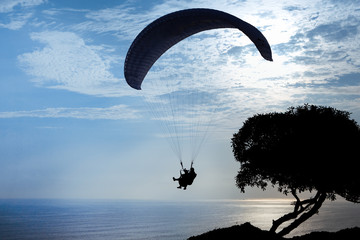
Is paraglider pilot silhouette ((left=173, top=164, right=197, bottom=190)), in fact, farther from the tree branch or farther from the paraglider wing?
the tree branch

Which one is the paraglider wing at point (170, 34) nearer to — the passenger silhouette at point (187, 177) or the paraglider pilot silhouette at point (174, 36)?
the paraglider pilot silhouette at point (174, 36)

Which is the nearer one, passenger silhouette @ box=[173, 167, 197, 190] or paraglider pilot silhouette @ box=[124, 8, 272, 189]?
paraglider pilot silhouette @ box=[124, 8, 272, 189]

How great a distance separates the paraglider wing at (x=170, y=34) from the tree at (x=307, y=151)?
23.7 feet

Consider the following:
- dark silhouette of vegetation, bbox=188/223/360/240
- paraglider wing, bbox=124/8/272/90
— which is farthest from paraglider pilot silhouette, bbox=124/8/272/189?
dark silhouette of vegetation, bbox=188/223/360/240

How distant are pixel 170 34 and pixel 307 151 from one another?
1122cm

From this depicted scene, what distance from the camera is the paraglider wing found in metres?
17.8

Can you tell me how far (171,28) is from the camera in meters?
19.6

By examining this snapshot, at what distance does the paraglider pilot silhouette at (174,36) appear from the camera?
17828 millimetres

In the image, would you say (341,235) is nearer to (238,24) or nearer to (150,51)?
(238,24)

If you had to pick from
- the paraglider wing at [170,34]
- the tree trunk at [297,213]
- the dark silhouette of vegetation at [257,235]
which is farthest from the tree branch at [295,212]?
the paraglider wing at [170,34]

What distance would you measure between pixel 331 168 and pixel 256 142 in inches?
198

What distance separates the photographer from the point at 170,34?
20.1 metres

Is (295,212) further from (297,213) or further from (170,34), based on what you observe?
(170,34)

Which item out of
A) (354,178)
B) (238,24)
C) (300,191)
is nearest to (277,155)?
(300,191)
